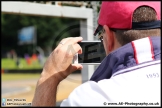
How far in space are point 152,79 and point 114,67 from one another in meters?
0.14

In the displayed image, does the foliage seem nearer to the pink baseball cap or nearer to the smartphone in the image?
the smartphone

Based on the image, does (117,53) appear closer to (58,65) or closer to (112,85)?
(112,85)

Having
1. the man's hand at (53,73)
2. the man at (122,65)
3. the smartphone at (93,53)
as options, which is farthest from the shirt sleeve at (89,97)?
the smartphone at (93,53)

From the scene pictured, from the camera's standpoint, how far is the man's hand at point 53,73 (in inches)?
46.4

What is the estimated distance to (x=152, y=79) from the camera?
1.01 metres

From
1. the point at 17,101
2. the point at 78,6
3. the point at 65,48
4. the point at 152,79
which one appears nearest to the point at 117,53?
the point at 152,79

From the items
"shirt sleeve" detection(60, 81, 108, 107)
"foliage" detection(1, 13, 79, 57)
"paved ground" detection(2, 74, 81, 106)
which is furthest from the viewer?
"foliage" detection(1, 13, 79, 57)

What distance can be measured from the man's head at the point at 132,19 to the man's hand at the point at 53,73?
200mm

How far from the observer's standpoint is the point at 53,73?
1206 millimetres

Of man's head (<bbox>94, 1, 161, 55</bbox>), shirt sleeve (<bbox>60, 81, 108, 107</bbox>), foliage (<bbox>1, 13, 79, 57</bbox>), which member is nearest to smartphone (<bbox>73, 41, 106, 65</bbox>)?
man's head (<bbox>94, 1, 161, 55</bbox>)

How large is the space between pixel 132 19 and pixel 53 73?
Answer: 1.25 ft

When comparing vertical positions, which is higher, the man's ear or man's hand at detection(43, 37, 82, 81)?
the man's ear

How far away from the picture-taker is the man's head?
3.58 feet

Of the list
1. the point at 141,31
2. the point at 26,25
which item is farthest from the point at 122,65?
the point at 26,25
